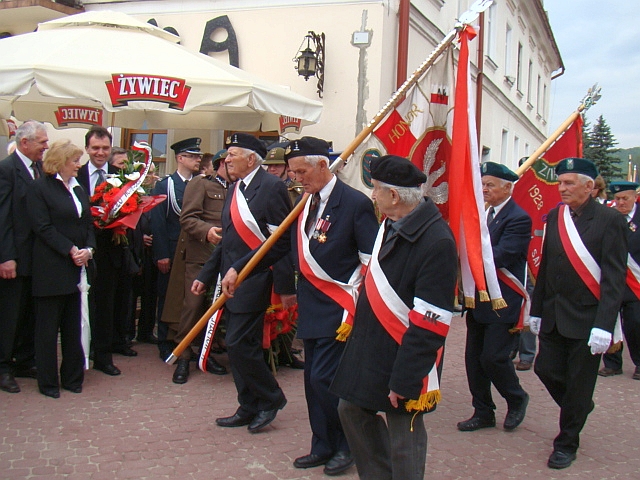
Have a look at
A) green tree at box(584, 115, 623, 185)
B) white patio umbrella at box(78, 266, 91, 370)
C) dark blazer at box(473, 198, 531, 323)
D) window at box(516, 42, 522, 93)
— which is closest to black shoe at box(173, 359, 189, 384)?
white patio umbrella at box(78, 266, 91, 370)

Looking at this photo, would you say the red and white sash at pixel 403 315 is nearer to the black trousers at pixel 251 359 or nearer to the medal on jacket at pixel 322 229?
the medal on jacket at pixel 322 229

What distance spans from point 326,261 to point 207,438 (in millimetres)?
1552

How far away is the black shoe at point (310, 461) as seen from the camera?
162 inches

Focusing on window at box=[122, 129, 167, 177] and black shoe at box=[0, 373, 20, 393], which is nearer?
black shoe at box=[0, 373, 20, 393]

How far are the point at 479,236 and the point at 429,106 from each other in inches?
39.4

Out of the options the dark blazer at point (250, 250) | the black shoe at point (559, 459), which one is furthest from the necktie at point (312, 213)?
the black shoe at point (559, 459)

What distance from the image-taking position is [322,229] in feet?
13.1

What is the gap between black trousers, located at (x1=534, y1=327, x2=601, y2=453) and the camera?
4.28 m

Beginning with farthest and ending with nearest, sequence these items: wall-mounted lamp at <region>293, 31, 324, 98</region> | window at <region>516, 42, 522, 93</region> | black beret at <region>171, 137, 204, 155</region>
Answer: window at <region>516, 42, 522, 93</region>, wall-mounted lamp at <region>293, 31, 324, 98</region>, black beret at <region>171, 137, 204, 155</region>

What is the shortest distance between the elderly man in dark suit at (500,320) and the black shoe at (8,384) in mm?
3442

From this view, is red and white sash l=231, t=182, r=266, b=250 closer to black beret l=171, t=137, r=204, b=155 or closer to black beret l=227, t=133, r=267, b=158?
black beret l=227, t=133, r=267, b=158

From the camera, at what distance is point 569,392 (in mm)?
4312

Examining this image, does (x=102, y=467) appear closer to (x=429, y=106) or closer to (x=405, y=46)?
(x=429, y=106)

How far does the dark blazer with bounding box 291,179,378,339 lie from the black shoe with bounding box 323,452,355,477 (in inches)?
29.8
